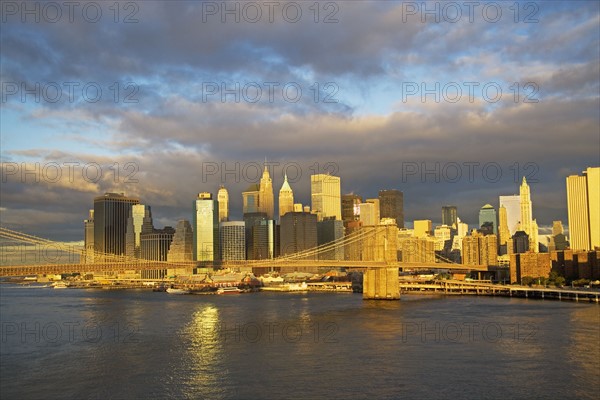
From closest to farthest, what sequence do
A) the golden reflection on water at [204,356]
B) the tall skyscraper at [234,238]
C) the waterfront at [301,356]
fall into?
1. the waterfront at [301,356]
2. the golden reflection on water at [204,356]
3. the tall skyscraper at [234,238]

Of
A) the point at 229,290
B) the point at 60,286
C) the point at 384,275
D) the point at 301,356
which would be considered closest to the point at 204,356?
the point at 301,356

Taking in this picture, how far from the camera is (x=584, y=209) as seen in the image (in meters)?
168

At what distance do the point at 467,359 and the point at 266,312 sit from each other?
29.2 m

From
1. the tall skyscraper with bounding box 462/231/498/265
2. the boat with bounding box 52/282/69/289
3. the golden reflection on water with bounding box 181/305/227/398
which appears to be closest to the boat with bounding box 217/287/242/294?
the boat with bounding box 52/282/69/289

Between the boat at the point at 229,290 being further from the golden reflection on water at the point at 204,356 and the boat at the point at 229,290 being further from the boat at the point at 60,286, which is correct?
the golden reflection on water at the point at 204,356

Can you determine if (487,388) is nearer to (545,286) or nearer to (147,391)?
(147,391)

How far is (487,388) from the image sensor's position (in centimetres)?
2481

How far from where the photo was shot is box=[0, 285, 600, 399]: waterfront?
24.6 metres

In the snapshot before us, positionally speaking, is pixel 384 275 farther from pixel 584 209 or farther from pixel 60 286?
pixel 584 209

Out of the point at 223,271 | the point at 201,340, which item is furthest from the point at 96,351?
the point at 223,271

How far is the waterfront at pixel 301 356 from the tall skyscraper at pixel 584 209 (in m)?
126

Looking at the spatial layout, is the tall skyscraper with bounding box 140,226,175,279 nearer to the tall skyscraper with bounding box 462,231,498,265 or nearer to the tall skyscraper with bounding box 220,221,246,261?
the tall skyscraper with bounding box 220,221,246,261

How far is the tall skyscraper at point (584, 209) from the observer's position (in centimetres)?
16512

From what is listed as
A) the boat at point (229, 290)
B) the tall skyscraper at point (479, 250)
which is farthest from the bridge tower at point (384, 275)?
the tall skyscraper at point (479, 250)
